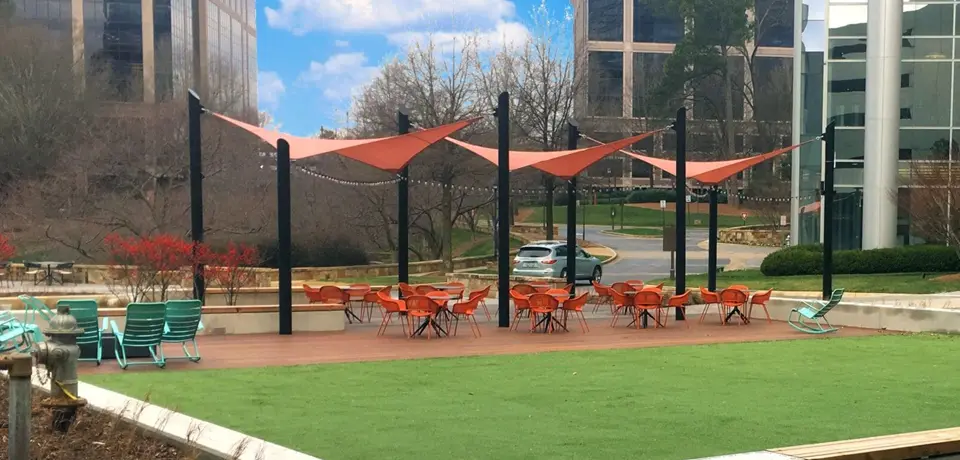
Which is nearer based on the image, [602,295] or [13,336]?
[13,336]

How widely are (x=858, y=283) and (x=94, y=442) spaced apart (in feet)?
73.1

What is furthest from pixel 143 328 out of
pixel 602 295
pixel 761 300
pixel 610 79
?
pixel 610 79

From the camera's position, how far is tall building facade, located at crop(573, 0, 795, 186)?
64.7 meters

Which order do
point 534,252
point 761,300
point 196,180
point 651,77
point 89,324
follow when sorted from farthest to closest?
point 651,77, point 534,252, point 761,300, point 196,180, point 89,324

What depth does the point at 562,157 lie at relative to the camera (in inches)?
613

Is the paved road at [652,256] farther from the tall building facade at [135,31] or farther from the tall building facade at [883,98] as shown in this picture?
the tall building facade at [135,31]

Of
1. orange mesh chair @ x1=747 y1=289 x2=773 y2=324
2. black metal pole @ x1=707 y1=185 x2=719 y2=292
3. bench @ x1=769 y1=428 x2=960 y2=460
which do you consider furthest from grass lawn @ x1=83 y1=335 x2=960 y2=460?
black metal pole @ x1=707 y1=185 x2=719 y2=292

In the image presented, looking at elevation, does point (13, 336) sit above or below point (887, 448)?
above

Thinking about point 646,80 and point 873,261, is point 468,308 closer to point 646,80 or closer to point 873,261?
point 873,261

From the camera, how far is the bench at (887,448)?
553cm

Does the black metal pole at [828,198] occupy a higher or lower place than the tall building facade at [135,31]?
lower

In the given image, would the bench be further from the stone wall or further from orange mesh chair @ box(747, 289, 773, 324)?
the stone wall

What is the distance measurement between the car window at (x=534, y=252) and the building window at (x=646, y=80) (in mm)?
39492

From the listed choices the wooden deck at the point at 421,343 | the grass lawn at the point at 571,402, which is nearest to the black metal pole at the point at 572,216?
the wooden deck at the point at 421,343
